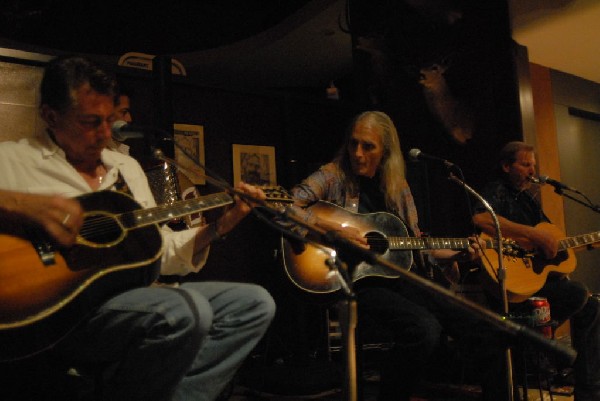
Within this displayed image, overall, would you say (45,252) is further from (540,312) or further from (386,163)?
(540,312)

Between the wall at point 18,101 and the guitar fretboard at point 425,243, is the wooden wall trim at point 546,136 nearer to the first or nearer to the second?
the guitar fretboard at point 425,243

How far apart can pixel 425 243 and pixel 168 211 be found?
1596mm

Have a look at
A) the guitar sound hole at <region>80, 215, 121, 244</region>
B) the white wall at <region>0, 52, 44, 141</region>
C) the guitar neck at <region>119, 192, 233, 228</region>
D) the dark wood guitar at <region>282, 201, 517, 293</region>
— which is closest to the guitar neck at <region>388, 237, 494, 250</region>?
the dark wood guitar at <region>282, 201, 517, 293</region>

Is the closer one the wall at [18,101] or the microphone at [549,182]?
the microphone at [549,182]

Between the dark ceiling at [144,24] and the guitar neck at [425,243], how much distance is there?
5108 millimetres

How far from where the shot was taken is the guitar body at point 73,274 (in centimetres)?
174

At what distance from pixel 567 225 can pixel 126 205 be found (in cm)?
515

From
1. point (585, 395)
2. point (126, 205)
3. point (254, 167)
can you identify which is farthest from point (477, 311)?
point (254, 167)

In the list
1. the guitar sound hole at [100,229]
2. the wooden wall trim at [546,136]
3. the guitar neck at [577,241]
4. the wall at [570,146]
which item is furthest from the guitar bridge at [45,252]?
the wall at [570,146]

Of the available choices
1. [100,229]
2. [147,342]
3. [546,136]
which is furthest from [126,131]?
[546,136]

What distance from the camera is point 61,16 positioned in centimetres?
751

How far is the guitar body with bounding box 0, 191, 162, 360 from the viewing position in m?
1.74

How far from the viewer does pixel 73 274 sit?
1.85 metres

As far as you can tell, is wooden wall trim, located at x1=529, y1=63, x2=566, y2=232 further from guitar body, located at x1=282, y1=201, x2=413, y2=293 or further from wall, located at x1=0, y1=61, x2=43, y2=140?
wall, located at x1=0, y1=61, x2=43, y2=140
